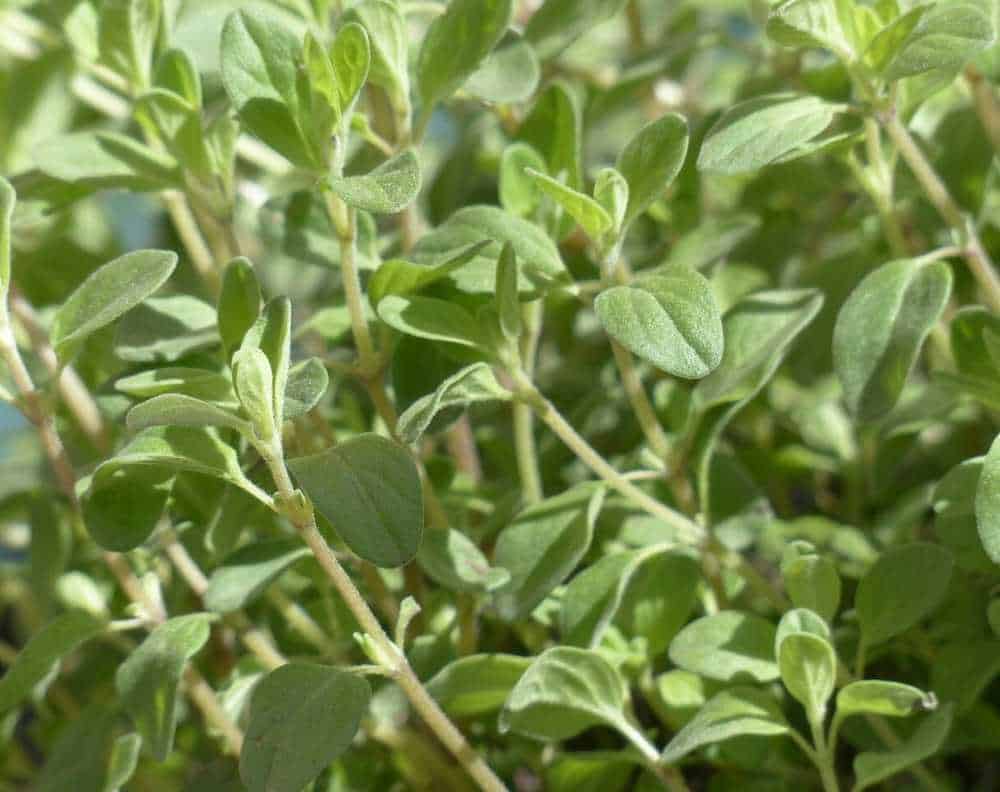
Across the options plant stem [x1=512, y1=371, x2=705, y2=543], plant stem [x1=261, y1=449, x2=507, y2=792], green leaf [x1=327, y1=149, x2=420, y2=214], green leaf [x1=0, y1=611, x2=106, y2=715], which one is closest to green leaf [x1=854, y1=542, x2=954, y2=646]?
plant stem [x1=512, y1=371, x2=705, y2=543]

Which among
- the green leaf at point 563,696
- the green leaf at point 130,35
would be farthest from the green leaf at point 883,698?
the green leaf at point 130,35

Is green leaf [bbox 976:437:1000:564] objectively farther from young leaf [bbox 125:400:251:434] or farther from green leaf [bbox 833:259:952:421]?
young leaf [bbox 125:400:251:434]

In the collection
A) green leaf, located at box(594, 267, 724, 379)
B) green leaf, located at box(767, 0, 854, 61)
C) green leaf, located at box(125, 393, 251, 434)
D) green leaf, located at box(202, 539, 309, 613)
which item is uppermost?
green leaf, located at box(767, 0, 854, 61)

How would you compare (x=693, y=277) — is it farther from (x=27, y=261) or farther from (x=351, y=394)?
(x=27, y=261)

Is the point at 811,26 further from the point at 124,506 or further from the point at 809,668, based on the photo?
the point at 124,506

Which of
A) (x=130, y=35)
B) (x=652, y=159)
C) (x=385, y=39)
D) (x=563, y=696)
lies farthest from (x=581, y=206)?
(x=130, y=35)

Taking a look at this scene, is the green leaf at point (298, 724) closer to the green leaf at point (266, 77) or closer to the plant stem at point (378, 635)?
the plant stem at point (378, 635)
